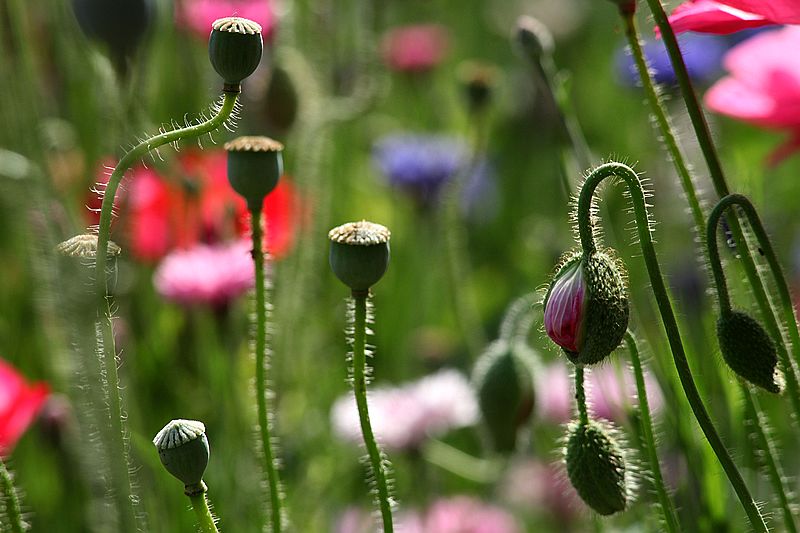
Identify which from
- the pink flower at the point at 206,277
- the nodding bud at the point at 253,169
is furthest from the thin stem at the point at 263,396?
the pink flower at the point at 206,277

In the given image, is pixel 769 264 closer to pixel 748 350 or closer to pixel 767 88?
pixel 748 350

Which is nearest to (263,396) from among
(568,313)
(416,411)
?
(568,313)

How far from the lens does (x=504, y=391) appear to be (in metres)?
0.91

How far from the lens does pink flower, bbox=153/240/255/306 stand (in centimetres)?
114

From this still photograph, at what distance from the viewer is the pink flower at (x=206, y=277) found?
1145mm

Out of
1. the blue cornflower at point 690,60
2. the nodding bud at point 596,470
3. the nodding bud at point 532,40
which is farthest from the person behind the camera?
the blue cornflower at point 690,60

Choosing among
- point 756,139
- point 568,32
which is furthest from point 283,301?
point 568,32

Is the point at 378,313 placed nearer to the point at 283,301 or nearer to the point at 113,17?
the point at 283,301

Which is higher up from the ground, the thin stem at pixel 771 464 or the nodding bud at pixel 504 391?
the nodding bud at pixel 504 391

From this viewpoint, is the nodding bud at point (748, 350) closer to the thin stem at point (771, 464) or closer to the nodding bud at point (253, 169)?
the thin stem at point (771, 464)

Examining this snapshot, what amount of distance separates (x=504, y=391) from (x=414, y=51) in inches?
52.8

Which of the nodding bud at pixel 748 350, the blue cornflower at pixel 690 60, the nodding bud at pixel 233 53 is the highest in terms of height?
the blue cornflower at pixel 690 60

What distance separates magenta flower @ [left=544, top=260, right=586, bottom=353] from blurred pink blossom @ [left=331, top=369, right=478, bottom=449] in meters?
0.62

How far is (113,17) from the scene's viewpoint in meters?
0.99
